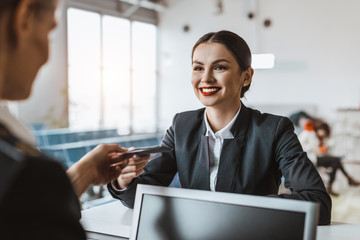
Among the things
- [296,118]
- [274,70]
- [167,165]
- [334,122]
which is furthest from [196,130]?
[274,70]

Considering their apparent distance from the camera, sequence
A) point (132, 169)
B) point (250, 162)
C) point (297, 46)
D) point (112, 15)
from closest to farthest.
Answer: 1. point (132, 169)
2. point (250, 162)
3. point (297, 46)
4. point (112, 15)

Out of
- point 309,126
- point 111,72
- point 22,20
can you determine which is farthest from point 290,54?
point 22,20

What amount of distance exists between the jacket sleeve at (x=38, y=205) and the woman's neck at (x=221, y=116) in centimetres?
109

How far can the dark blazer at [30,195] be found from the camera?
0.49 m

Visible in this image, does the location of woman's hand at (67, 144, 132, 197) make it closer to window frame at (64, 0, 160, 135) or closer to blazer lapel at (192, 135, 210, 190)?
blazer lapel at (192, 135, 210, 190)

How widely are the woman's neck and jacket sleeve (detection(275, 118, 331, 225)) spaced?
19 centimetres

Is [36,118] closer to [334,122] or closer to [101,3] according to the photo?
[101,3]

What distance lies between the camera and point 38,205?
51 centimetres

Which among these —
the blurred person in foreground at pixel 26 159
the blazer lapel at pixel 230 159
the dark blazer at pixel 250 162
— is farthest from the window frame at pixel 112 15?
the blurred person in foreground at pixel 26 159

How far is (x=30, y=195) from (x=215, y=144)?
3.71 feet

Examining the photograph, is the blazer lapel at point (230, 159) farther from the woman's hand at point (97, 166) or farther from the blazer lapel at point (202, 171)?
the woman's hand at point (97, 166)

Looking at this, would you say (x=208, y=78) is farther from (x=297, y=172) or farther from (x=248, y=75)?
(x=297, y=172)

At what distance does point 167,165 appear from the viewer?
1675 millimetres

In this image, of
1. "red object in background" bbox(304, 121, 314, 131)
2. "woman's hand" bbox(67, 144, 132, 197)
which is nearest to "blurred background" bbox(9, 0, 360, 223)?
"red object in background" bbox(304, 121, 314, 131)
